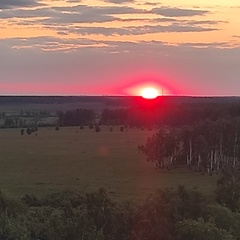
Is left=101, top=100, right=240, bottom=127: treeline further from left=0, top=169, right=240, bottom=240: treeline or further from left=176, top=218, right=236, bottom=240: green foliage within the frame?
Answer: left=176, top=218, right=236, bottom=240: green foliage

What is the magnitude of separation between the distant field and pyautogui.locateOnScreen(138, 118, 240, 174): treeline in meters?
2.73

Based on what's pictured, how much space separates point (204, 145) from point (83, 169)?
1647 cm

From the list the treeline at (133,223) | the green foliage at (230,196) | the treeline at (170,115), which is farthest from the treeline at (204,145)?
the treeline at (133,223)

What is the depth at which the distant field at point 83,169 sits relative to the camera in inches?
2396

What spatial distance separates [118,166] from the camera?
81125mm

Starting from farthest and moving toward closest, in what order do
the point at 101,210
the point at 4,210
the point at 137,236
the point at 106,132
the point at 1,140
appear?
the point at 106,132
the point at 1,140
the point at 4,210
the point at 101,210
the point at 137,236

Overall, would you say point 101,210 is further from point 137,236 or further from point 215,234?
point 215,234

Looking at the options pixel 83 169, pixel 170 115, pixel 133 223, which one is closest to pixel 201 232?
pixel 133 223

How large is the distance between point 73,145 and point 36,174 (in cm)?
4212

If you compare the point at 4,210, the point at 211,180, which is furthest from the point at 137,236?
the point at 211,180

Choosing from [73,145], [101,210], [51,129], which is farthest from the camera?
[51,129]

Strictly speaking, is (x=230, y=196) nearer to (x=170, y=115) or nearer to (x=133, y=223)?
(x=133, y=223)

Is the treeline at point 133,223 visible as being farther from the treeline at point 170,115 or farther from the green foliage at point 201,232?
the treeline at point 170,115

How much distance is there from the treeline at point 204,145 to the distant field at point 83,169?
8.97 feet
